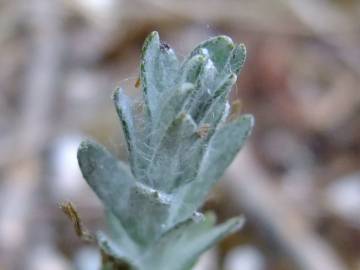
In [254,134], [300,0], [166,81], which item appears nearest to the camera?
[166,81]

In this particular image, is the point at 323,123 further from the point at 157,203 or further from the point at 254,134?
the point at 157,203

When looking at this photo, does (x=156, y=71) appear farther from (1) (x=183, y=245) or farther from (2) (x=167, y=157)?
(1) (x=183, y=245)

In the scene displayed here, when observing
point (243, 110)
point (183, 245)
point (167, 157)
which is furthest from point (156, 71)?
point (243, 110)

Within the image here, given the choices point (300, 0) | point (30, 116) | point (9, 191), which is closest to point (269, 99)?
point (300, 0)

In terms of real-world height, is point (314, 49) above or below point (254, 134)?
above

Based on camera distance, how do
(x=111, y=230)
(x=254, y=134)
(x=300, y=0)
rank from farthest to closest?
(x=300, y=0), (x=254, y=134), (x=111, y=230)

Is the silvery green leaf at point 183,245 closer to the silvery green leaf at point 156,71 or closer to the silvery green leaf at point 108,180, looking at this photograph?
the silvery green leaf at point 108,180
